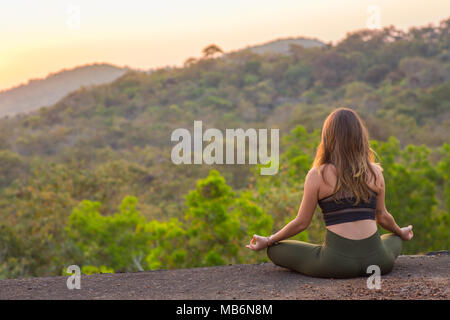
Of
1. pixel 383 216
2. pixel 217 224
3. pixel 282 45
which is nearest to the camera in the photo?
pixel 383 216

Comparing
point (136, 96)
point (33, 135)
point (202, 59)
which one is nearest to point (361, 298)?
point (33, 135)

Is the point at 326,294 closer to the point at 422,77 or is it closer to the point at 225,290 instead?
the point at 225,290

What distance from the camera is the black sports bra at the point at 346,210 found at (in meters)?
3.49

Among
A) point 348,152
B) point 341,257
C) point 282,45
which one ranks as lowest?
point 341,257

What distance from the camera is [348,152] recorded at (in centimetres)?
346

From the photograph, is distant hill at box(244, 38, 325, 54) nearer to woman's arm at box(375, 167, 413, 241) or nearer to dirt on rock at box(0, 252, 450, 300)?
woman's arm at box(375, 167, 413, 241)

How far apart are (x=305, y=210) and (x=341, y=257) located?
370 mm

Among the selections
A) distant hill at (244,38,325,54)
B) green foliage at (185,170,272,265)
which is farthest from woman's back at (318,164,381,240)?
distant hill at (244,38,325,54)

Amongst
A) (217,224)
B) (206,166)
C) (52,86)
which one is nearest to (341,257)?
(217,224)

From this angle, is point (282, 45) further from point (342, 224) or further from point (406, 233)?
point (342, 224)

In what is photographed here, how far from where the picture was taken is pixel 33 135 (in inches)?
1668

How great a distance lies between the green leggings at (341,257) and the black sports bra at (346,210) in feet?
0.35

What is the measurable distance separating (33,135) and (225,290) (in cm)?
4176
